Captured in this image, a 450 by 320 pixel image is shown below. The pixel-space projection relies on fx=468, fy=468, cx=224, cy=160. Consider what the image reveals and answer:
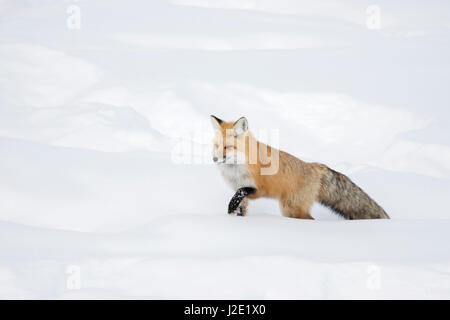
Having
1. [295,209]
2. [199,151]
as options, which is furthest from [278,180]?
[199,151]

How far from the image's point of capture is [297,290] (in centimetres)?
274

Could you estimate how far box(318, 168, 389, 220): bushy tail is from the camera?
13.9 ft

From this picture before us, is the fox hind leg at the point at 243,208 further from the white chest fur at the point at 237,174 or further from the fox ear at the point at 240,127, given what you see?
the fox ear at the point at 240,127

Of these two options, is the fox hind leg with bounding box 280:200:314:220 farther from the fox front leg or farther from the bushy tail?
the fox front leg

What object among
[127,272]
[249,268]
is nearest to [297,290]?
[249,268]

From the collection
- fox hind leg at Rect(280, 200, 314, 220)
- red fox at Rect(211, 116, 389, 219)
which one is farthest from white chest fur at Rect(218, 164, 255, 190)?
fox hind leg at Rect(280, 200, 314, 220)

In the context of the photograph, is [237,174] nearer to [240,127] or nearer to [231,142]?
[231,142]

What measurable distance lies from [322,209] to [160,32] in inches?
288

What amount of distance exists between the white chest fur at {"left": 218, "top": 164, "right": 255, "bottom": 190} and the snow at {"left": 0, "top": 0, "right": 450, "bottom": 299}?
30 cm

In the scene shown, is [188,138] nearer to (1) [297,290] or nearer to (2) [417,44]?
(1) [297,290]

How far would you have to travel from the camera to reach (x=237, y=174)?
12.8ft

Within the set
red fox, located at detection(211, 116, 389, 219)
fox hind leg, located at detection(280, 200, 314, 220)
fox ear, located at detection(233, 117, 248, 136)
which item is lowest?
fox hind leg, located at detection(280, 200, 314, 220)

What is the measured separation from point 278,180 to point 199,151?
73.1 inches
